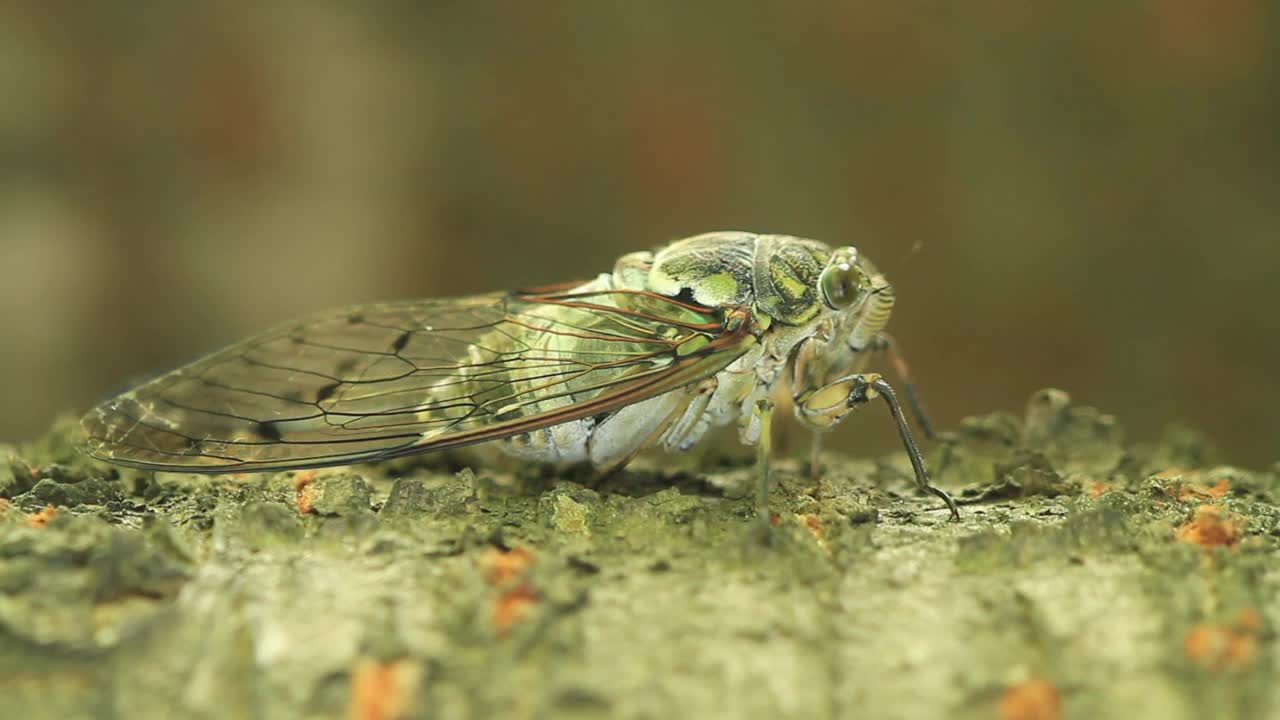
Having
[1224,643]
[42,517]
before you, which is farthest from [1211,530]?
[42,517]

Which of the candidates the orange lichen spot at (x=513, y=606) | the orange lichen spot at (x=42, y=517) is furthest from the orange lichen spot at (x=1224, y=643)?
the orange lichen spot at (x=42, y=517)

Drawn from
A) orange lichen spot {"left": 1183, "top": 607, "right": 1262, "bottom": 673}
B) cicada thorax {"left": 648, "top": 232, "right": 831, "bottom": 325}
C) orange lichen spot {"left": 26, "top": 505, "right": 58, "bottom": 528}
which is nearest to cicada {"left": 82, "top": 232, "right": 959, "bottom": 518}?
cicada thorax {"left": 648, "top": 232, "right": 831, "bottom": 325}

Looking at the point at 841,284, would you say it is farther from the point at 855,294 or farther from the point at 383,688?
the point at 383,688

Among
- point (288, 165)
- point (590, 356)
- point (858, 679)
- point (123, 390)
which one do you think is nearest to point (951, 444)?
point (590, 356)

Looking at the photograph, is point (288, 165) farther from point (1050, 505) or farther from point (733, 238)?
point (1050, 505)

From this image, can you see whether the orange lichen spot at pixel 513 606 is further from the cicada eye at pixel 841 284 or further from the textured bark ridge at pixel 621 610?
the cicada eye at pixel 841 284

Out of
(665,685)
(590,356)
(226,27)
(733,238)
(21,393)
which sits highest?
(226,27)
